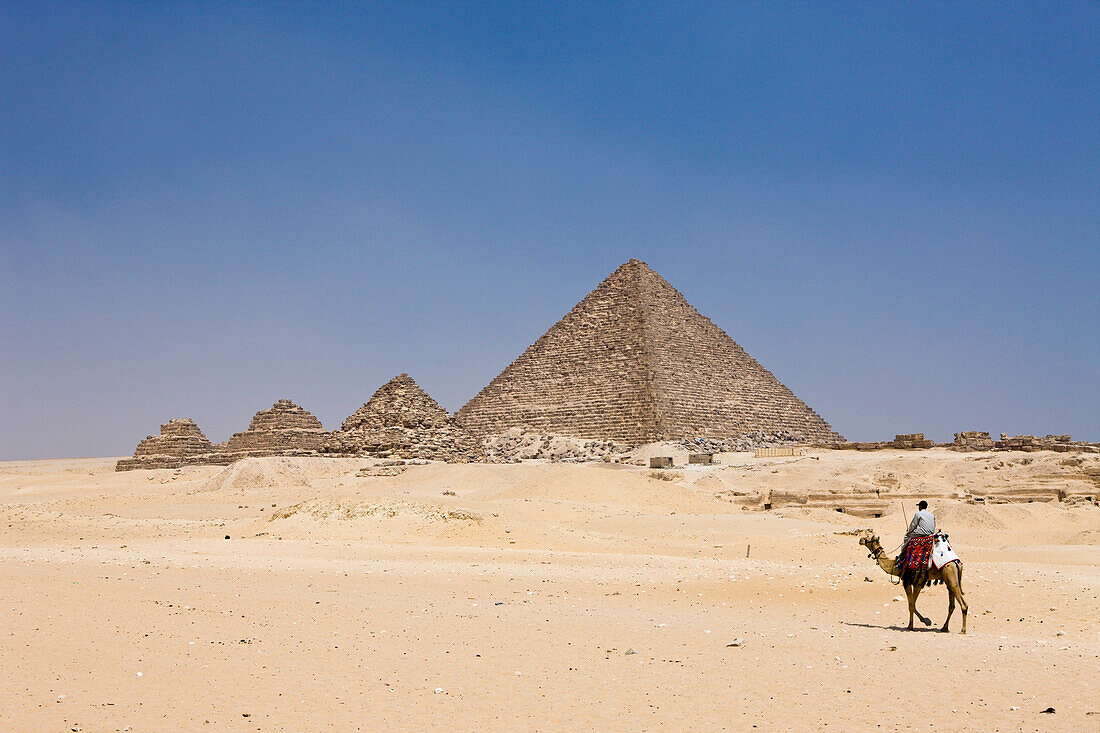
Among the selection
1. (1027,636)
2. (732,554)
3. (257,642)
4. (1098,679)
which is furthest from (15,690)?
(732,554)

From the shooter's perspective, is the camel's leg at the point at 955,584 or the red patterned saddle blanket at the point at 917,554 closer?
the camel's leg at the point at 955,584

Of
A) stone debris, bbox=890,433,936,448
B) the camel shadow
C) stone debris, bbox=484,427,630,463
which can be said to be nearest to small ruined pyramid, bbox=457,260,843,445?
stone debris, bbox=484,427,630,463

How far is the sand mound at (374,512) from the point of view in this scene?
1745 cm

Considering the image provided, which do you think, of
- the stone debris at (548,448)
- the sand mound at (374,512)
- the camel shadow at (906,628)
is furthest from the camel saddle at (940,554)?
the stone debris at (548,448)

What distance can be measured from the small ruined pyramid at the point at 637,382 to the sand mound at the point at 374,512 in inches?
1664

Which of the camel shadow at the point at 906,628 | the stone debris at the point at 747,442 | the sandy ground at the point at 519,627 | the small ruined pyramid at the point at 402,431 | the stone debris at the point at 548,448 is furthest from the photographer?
the stone debris at the point at 747,442

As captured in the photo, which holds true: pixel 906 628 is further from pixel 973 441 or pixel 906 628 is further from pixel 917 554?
pixel 973 441

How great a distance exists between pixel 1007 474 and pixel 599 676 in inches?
1002

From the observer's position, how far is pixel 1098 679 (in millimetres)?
6410

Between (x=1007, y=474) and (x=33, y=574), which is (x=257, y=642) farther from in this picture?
(x=1007, y=474)

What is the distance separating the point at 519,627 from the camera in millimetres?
8344

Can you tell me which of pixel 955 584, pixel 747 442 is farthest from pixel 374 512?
pixel 747 442

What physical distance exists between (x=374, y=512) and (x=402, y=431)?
2673 cm

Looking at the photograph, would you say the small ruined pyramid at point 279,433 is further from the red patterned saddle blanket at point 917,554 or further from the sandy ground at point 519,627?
the red patterned saddle blanket at point 917,554
